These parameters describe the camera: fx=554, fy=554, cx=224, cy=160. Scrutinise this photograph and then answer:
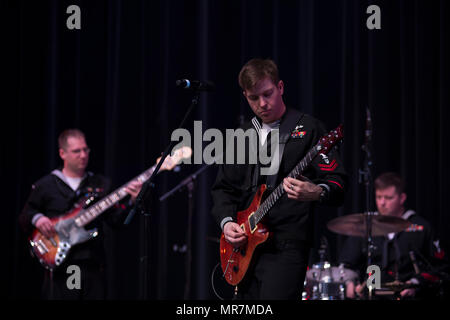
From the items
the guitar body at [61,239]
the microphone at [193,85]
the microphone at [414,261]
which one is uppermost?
the microphone at [193,85]

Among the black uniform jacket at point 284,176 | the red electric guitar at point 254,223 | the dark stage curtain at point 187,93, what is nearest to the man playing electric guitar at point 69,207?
the dark stage curtain at point 187,93

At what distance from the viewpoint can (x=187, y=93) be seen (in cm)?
598

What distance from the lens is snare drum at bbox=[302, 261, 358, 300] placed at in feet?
15.9

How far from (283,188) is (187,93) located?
11.1 feet

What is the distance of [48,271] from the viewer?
477 cm

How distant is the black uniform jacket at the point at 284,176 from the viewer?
111 inches

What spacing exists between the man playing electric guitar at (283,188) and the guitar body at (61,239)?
1.91 m

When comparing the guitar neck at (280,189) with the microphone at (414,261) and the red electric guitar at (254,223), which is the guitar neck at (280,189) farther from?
the microphone at (414,261)

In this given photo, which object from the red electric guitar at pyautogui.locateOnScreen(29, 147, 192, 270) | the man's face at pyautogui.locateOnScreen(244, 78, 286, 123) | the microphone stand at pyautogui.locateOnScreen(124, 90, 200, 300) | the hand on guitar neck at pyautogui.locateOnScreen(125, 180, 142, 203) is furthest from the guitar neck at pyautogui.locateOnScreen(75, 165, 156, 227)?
the man's face at pyautogui.locateOnScreen(244, 78, 286, 123)

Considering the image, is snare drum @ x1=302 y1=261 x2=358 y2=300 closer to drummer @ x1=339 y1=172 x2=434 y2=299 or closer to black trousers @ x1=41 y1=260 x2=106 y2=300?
drummer @ x1=339 y1=172 x2=434 y2=299

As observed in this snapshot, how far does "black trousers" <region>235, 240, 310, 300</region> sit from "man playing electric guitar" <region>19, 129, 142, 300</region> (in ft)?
6.52

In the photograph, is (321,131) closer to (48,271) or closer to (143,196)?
(143,196)

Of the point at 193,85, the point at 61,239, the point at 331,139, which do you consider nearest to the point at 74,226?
the point at 61,239
